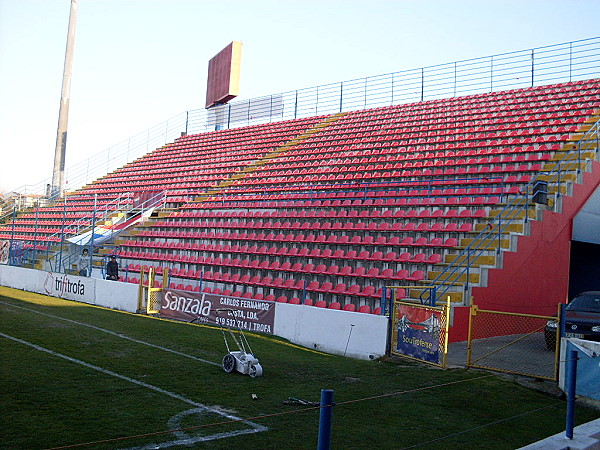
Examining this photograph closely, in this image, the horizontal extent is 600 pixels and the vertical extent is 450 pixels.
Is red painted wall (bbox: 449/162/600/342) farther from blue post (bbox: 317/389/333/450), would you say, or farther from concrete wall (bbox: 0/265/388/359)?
blue post (bbox: 317/389/333/450)

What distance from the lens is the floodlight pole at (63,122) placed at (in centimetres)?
3384

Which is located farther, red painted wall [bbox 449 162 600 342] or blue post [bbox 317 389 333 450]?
red painted wall [bbox 449 162 600 342]

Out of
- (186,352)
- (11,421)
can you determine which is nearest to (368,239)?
(186,352)

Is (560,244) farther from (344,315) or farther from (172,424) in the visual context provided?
(172,424)

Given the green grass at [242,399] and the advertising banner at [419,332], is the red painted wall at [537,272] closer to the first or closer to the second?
the advertising banner at [419,332]

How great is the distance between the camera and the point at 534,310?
13922 millimetres

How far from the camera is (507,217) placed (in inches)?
573

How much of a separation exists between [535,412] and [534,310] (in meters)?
6.42

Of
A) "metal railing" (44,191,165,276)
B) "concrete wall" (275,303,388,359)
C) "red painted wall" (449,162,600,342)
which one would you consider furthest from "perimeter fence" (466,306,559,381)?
"metal railing" (44,191,165,276)

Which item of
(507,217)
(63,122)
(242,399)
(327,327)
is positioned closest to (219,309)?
(327,327)

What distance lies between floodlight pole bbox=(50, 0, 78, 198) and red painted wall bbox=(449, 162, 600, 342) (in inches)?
1075

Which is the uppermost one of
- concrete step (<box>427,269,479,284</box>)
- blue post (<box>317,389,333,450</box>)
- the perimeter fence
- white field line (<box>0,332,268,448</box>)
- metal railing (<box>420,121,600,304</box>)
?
metal railing (<box>420,121,600,304</box>)

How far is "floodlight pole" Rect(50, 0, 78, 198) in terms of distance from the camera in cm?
3384

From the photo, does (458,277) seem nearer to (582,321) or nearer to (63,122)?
(582,321)
